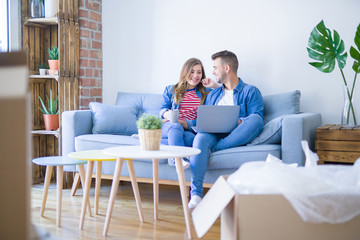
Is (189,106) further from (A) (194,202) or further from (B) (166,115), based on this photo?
(A) (194,202)

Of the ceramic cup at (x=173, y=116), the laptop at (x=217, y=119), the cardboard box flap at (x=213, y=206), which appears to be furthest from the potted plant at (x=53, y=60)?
the cardboard box flap at (x=213, y=206)

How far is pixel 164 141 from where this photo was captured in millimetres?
3375

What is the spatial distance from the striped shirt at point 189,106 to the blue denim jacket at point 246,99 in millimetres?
165

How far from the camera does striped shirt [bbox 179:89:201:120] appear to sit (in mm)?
3582

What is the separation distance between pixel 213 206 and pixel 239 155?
5.07ft

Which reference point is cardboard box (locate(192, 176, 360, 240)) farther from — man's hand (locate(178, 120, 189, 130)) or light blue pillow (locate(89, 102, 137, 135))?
light blue pillow (locate(89, 102, 137, 135))

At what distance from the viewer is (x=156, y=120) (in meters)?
2.52

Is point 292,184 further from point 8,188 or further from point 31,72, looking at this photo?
point 31,72

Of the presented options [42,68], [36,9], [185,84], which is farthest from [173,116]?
[36,9]

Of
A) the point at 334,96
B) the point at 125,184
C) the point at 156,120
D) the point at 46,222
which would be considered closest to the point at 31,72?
the point at 125,184

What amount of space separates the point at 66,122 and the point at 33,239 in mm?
2767

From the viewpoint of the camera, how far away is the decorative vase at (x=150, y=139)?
2500 mm

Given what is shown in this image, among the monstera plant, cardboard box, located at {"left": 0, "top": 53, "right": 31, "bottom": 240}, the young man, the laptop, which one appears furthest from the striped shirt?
cardboard box, located at {"left": 0, "top": 53, "right": 31, "bottom": 240}

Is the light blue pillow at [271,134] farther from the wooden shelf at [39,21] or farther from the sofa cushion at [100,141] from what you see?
the wooden shelf at [39,21]
